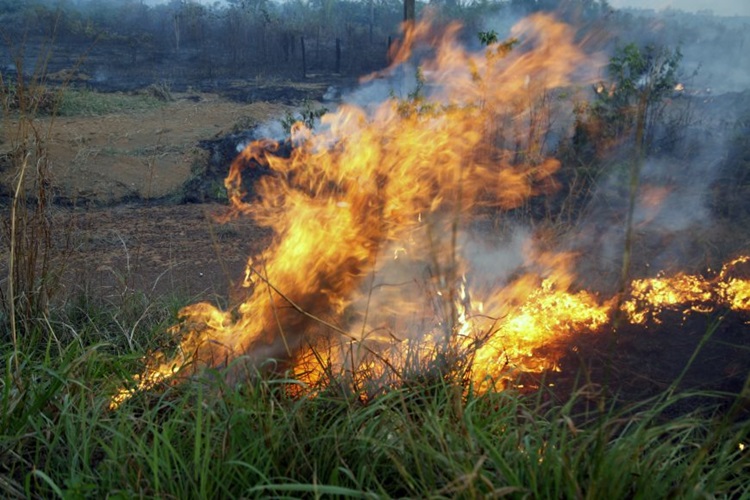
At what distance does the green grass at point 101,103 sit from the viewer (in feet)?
53.4

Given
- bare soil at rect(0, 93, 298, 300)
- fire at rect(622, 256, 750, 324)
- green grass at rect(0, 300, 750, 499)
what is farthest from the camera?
bare soil at rect(0, 93, 298, 300)

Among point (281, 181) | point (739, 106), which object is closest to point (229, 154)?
A: point (281, 181)

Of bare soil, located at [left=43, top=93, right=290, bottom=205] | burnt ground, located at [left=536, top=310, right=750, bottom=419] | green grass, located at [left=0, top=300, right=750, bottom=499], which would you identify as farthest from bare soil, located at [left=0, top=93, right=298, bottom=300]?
burnt ground, located at [left=536, top=310, right=750, bottom=419]

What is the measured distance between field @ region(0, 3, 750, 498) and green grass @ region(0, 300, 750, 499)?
15 mm

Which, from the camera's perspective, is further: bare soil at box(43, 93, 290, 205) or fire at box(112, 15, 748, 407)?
bare soil at box(43, 93, 290, 205)

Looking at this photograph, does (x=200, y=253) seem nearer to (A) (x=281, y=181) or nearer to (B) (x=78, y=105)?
(A) (x=281, y=181)

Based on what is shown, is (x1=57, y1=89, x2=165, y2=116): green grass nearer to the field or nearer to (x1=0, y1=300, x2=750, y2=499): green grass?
the field

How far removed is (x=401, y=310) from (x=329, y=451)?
199 centimetres

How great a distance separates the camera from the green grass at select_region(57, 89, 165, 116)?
16.3 m

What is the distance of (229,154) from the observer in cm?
1101

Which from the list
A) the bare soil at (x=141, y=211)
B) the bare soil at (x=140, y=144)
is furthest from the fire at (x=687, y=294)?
the bare soil at (x=140, y=144)

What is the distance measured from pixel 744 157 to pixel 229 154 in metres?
7.99

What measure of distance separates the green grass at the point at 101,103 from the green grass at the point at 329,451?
15.3 meters

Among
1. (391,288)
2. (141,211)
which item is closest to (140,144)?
(141,211)
